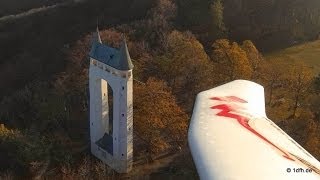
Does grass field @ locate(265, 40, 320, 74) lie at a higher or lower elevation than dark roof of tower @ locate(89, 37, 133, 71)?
lower

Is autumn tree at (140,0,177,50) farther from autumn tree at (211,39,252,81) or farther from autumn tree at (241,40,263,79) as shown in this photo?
autumn tree at (241,40,263,79)

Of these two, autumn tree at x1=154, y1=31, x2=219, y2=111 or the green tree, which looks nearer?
autumn tree at x1=154, y1=31, x2=219, y2=111

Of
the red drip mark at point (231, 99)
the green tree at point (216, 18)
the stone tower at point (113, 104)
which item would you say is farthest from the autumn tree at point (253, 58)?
the red drip mark at point (231, 99)

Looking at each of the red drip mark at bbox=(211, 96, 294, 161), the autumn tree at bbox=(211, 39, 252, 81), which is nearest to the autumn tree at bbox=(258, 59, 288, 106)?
the autumn tree at bbox=(211, 39, 252, 81)


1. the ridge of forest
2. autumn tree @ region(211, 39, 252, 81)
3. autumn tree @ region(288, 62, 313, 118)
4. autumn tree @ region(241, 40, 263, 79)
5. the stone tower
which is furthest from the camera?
autumn tree @ region(241, 40, 263, 79)

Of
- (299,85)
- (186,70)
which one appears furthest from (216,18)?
(299,85)

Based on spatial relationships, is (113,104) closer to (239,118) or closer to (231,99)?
(231,99)

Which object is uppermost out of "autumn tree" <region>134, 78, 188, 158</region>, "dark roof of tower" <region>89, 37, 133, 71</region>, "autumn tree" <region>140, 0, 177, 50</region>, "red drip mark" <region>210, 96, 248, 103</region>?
"red drip mark" <region>210, 96, 248, 103</region>

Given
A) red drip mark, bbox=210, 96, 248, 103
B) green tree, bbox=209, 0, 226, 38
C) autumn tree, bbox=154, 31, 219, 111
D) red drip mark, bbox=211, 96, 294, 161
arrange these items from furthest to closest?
green tree, bbox=209, 0, 226, 38
autumn tree, bbox=154, 31, 219, 111
red drip mark, bbox=210, 96, 248, 103
red drip mark, bbox=211, 96, 294, 161
